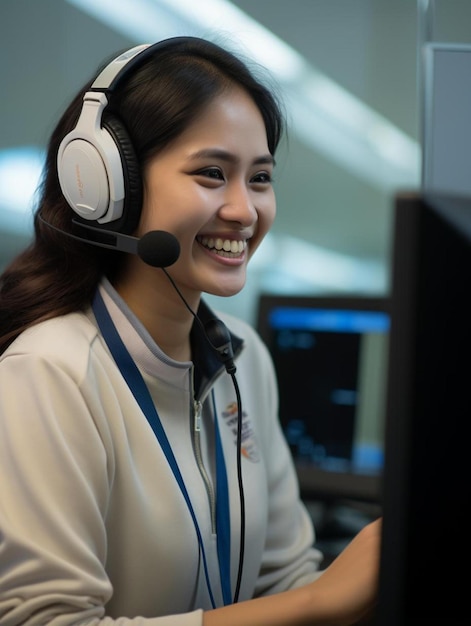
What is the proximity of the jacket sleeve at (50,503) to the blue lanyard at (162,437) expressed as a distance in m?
0.10

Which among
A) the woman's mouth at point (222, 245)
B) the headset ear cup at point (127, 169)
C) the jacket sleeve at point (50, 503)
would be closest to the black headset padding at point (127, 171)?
the headset ear cup at point (127, 169)

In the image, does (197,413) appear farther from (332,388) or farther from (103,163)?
(332,388)

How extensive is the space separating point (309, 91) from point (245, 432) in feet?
4.46

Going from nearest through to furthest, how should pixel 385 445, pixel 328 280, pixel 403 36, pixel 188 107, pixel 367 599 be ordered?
pixel 385 445, pixel 367 599, pixel 188 107, pixel 403 36, pixel 328 280

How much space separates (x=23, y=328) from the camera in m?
1.13

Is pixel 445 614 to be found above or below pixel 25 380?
below

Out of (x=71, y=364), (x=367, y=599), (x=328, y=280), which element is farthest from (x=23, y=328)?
(x=328, y=280)

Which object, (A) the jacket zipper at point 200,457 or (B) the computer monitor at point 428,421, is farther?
(A) the jacket zipper at point 200,457

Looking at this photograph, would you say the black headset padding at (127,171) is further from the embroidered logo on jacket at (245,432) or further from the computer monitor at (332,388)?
the computer monitor at (332,388)

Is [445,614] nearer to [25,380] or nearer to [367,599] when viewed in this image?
[367,599]

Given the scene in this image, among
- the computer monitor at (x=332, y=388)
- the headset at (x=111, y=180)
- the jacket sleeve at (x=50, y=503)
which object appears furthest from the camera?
the computer monitor at (x=332, y=388)

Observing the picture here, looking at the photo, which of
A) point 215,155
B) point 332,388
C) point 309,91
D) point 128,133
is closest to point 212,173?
point 215,155

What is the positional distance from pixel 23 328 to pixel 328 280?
1458mm

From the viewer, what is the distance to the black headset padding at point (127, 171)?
1077mm
